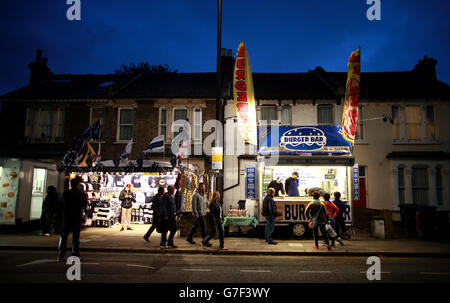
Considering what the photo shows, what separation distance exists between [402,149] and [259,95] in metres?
9.09

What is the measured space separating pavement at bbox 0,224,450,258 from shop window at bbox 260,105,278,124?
8.27 m

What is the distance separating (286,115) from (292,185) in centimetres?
628

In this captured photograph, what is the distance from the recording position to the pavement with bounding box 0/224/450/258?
9.31m

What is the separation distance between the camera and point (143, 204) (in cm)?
1588

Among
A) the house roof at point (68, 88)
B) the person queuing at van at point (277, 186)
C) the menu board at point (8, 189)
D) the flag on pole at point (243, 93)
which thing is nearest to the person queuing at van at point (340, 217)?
the person queuing at van at point (277, 186)

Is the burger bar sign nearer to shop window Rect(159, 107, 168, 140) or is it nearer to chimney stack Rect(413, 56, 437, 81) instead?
shop window Rect(159, 107, 168, 140)

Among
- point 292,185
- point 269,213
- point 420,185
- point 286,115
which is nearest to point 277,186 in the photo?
point 292,185

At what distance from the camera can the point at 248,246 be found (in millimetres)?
10219

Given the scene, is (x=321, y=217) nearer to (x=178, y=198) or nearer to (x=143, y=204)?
(x=178, y=198)

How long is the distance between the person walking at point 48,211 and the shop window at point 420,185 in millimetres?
18749

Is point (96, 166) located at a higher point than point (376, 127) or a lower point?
lower

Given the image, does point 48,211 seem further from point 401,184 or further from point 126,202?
point 401,184

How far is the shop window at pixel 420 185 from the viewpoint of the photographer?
17.4 metres

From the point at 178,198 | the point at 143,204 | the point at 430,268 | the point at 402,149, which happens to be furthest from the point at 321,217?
the point at 402,149
